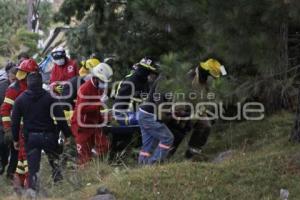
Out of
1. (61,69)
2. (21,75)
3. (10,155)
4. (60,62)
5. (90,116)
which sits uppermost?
(60,62)

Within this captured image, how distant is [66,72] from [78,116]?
222cm

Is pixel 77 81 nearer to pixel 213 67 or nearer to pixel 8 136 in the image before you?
pixel 8 136

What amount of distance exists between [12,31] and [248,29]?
111 feet

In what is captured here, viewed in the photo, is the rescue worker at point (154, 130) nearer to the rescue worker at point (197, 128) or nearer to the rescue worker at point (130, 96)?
the rescue worker at point (197, 128)

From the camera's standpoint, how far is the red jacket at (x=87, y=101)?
8.49 m

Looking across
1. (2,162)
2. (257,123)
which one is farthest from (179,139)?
(2,162)

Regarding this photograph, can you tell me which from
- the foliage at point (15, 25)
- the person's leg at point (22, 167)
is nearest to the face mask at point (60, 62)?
the person's leg at point (22, 167)

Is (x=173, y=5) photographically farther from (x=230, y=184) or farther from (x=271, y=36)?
(x=230, y=184)

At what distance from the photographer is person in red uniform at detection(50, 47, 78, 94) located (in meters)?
10.5

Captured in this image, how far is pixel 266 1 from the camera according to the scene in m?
5.60

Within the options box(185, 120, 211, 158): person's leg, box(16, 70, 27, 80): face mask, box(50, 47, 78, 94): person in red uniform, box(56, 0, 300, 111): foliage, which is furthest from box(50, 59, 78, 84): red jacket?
box(185, 120, 211, 158): person's leg

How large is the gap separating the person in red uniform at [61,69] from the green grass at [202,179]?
110 inches

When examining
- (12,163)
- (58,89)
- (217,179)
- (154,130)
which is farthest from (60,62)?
(217,179)

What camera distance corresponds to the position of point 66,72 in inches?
418
